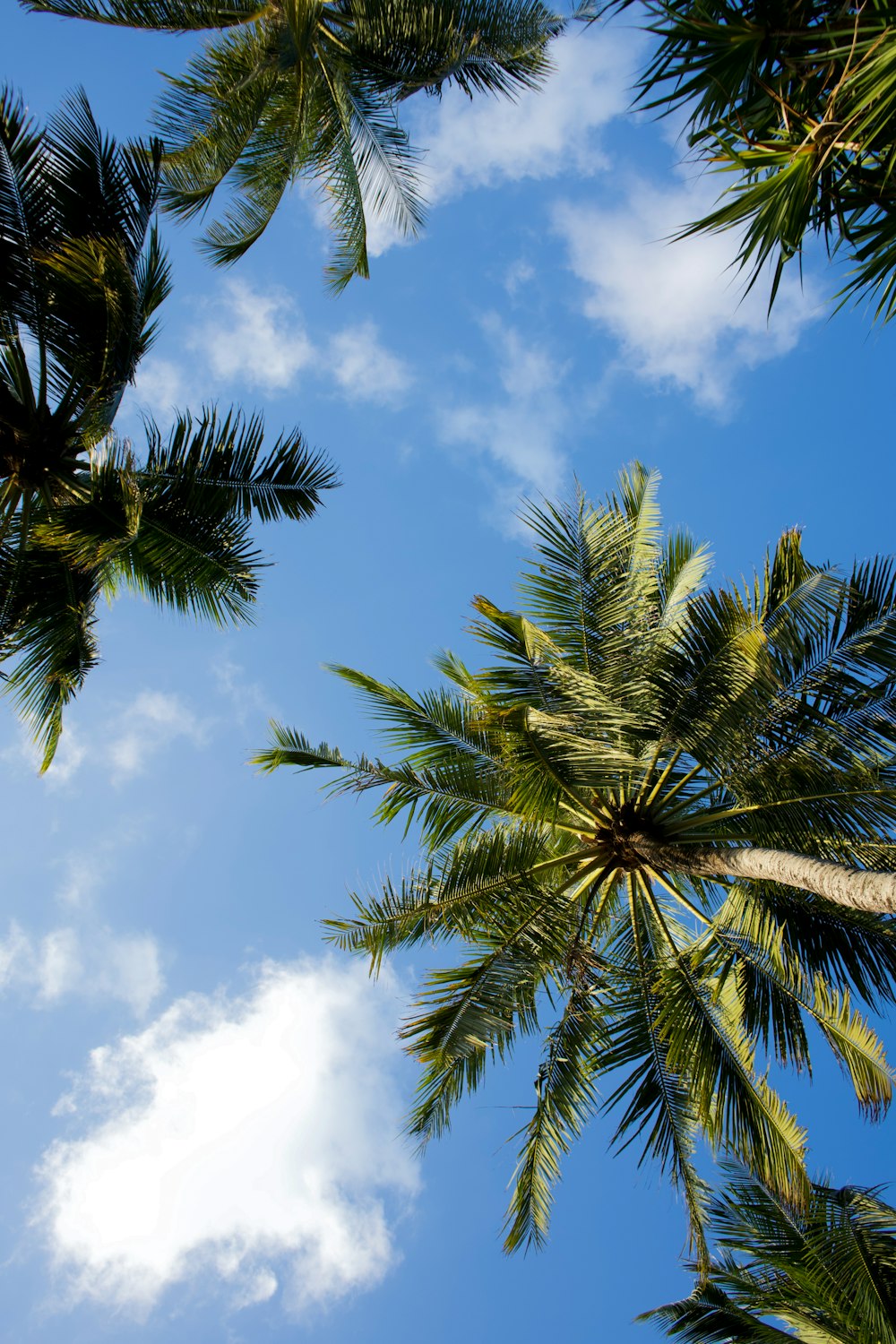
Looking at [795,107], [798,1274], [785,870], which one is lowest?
[798,1274]

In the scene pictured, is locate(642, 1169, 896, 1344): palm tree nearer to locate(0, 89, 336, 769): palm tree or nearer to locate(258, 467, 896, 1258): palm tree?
locate(258, 467, 896, 1258): palm tree

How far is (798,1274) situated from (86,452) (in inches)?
389

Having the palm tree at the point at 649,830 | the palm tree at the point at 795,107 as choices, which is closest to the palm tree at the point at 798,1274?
the palm tree at the point at 649,830

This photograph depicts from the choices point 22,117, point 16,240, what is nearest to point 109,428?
point 16,240

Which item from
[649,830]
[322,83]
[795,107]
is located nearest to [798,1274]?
[649,830]

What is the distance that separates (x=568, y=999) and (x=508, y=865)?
4.39 feet

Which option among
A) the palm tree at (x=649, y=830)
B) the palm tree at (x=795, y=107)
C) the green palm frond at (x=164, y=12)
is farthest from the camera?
the green palm frond at (x=164, y=12)

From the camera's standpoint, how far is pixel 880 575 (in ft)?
22.1

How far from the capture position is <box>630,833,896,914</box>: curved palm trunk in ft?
16.3

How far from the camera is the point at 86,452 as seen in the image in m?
8.85

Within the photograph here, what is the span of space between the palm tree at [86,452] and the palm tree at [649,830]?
2.22 metres

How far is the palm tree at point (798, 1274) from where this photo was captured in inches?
275

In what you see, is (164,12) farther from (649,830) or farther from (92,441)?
(649,830)

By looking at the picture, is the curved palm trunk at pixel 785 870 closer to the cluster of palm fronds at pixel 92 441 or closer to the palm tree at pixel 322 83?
the cluster of palm fronds at pixel 92 441
